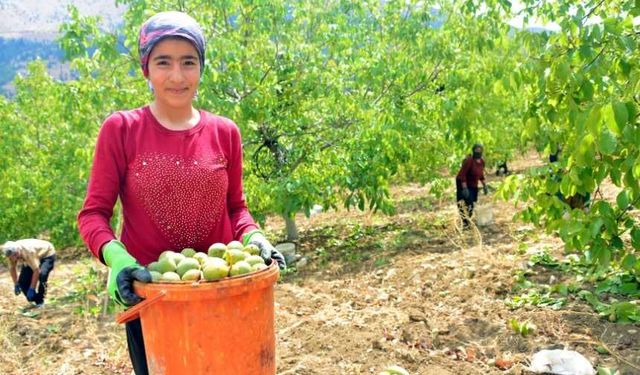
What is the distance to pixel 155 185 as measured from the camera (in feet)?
6.96

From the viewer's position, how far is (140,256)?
220 cm

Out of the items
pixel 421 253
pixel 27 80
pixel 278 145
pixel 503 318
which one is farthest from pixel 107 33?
pixel 27 80

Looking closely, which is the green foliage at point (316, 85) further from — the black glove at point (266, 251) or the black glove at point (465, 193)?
the black glove at point (266, 251)

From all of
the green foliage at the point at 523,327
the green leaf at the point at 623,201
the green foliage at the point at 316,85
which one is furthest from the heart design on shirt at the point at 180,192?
the green foliage at the point at 316,85

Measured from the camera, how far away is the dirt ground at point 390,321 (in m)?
4.16

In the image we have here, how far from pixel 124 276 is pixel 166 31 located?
0.84 metres

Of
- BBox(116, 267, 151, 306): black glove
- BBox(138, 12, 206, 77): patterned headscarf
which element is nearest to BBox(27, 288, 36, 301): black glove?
BBox(138, 12, 206, 77): patterned headscarf

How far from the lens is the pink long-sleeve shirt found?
2078mm

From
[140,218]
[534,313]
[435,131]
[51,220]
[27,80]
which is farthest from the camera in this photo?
[27,80]

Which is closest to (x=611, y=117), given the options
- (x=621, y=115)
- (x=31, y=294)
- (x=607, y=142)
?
(x=621, y=115)

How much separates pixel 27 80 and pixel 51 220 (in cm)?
434

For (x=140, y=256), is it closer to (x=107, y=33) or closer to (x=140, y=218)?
(x=140, y=218)

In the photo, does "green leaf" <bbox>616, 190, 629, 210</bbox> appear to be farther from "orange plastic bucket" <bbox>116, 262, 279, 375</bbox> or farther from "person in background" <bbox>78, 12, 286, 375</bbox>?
"orange plastic bucket" <bbox>116, 262, 279, 375</bbox>

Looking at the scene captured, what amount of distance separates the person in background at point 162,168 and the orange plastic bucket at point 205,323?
0.84 feet
